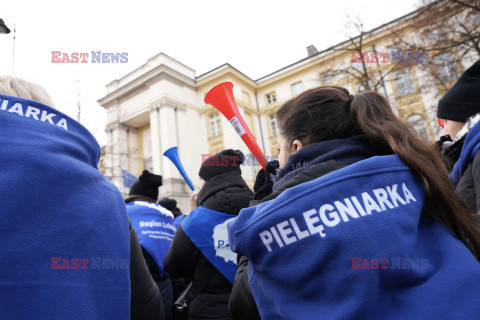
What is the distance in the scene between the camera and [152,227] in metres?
2.95

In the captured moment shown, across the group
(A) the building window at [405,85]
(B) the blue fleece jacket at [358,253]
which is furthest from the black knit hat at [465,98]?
(A) the building window at [405,85]

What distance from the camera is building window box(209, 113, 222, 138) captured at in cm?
2518

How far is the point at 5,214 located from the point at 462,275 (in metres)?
1.22

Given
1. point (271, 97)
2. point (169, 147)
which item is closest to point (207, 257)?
point (169, 147)

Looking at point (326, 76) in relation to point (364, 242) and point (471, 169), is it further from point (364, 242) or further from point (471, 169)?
point (364, 242)

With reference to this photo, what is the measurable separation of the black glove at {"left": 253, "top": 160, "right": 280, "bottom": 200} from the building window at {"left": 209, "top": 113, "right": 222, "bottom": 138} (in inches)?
921

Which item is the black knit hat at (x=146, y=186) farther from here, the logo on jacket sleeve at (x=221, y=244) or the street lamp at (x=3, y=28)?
the street lamp at (x=3, y=28)

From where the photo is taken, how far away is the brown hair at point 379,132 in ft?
3.49

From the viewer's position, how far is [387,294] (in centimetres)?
89

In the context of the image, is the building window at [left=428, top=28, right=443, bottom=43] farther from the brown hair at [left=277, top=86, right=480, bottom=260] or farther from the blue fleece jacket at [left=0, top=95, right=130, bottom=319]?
the blue fleece jacket at [left=0, top=95, right=130, bottom=319]

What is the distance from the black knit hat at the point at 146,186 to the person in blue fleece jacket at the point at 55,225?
7.80ft

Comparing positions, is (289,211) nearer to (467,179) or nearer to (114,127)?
(467,179)

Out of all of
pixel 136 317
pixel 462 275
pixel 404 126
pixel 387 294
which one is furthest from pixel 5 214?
pixel 404 126

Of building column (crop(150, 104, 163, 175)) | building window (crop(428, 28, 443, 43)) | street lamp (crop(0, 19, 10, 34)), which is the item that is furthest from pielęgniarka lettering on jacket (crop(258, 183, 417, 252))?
building column (crop(150, 104, 163, 175))
